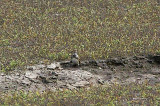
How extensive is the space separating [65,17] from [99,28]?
2058 millimetres

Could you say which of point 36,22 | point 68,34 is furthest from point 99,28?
point 36,22

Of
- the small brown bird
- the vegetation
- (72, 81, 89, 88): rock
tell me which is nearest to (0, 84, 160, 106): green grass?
the vegetation

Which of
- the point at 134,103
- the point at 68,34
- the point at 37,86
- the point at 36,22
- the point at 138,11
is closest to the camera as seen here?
the point at 134,103

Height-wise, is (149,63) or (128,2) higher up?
(128,2)

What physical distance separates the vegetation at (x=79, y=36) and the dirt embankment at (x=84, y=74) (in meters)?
0.44

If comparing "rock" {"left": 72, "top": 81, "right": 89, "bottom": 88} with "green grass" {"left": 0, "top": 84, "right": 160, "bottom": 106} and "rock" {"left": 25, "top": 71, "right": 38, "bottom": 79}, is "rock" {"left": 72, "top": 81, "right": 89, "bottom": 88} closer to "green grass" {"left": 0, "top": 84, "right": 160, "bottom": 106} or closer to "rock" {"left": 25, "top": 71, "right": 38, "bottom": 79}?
"green grass" {"left": 0, "top": 84, "right": 160, "bottom": 106}

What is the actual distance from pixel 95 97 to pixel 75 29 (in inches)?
265

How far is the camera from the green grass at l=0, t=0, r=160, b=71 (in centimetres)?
1484

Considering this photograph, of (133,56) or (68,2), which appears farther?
(68,2)

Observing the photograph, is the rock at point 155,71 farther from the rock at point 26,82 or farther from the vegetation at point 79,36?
the rock at point 26,82

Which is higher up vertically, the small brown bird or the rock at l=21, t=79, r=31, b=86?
the small brown bird

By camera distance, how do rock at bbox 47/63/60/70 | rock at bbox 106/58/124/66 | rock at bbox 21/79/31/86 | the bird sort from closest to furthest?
rock at bbox 21/79/31/86 → rock at bbox 47/63/60/70 → the bird → rock at bbox 106/58/124/66

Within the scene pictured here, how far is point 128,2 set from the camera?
20297 mm

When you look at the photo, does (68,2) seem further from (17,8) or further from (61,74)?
(61,74)
